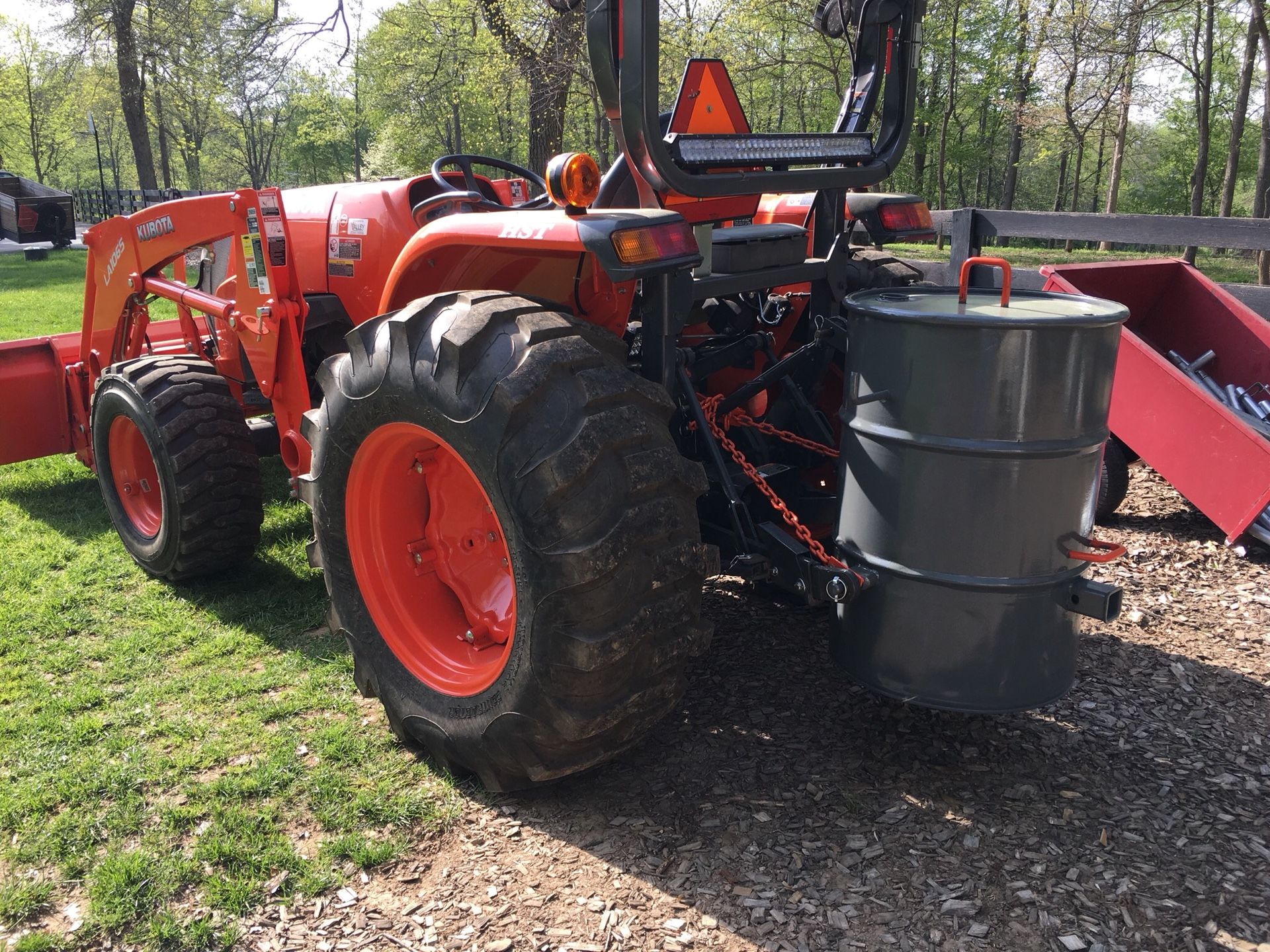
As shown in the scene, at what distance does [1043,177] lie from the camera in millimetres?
53719

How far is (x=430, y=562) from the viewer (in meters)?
3.10

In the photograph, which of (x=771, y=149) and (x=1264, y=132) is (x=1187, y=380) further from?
(x=1264, y=132)

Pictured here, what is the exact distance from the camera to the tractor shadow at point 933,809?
232cm

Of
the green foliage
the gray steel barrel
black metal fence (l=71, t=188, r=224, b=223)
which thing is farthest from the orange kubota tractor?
black metal fence (l=71, t=188, r=224, b=223)

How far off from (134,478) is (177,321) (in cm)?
151

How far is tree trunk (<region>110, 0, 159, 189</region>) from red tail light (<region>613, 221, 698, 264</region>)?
21.6 metres

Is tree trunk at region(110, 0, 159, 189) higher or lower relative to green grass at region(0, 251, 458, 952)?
higher

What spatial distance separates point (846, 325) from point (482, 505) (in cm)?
126

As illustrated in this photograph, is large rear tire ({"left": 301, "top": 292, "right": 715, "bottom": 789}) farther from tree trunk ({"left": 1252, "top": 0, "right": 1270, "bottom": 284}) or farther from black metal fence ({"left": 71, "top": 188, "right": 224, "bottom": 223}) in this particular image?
black metal fence ({"left": 71, "top": 188, "right": 224, "bottom": 223})

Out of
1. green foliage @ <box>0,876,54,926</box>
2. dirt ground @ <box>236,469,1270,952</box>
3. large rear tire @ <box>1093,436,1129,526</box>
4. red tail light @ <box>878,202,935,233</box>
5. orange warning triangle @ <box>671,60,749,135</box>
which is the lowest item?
green foliage @ <box>0,876,54,926</box>

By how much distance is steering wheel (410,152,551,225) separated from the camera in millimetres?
4039

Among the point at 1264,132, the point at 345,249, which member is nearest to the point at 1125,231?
the point at 345,249

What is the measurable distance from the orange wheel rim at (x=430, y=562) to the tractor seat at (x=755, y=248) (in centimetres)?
99

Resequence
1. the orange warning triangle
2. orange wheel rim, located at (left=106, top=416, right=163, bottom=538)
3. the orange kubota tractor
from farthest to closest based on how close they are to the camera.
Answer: orange wheel rim, located at (left=106, top=416, right=163, bottom=538) → the orange warning triangle → the orange kubota tractor
